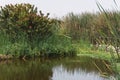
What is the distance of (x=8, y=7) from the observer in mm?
17656

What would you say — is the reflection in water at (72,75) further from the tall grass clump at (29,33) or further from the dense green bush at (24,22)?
the dense green bush at (24,22)

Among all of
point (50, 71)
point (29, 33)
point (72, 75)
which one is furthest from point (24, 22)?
point (72, 75)

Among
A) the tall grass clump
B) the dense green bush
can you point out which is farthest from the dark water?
the dense green bush

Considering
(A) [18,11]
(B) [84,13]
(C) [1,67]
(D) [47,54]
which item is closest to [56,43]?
(D) [47,54]

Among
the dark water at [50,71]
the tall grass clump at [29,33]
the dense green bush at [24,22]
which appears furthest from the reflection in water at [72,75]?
the dense green bush at [24,22]

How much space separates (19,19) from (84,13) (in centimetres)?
957

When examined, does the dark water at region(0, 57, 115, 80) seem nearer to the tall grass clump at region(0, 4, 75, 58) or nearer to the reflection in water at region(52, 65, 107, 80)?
the reflection in water at region(52, 65, 107, 80)

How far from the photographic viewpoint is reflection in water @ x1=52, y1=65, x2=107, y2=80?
10455 mm

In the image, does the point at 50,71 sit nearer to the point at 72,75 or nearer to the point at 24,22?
the point at 72,75

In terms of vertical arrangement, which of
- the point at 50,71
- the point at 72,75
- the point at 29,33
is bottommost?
the point at 72,75

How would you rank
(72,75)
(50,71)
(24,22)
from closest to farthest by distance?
(72,75)
(50,71)
(24,22)

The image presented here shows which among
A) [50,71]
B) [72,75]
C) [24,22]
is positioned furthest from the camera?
[24,22]

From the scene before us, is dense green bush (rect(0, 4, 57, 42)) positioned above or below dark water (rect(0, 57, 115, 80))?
above

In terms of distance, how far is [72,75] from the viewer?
10945 mm
